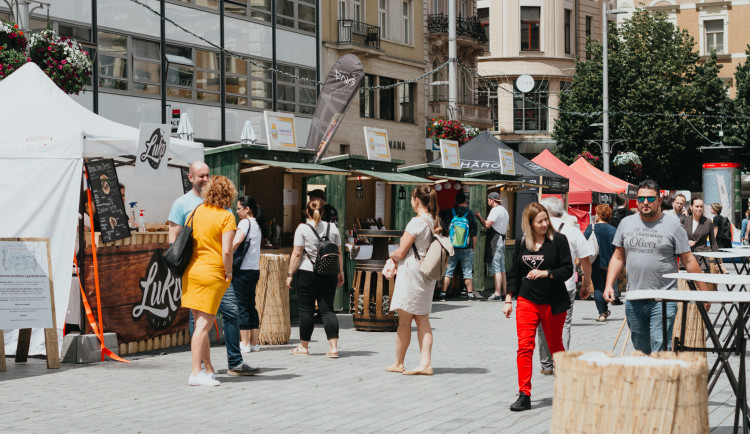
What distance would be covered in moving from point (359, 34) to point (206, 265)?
30163 mm

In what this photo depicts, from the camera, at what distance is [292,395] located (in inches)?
338

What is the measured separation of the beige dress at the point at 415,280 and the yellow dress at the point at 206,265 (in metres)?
1.66

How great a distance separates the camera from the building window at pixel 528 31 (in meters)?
56.6

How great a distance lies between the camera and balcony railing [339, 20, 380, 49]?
37375mm

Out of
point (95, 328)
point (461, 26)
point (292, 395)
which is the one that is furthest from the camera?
point (461, 26)

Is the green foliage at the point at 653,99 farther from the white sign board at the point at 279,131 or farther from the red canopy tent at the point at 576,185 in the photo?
the white sign board at the point at 279,131

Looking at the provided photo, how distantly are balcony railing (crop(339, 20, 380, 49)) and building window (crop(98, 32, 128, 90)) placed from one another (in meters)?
10.4

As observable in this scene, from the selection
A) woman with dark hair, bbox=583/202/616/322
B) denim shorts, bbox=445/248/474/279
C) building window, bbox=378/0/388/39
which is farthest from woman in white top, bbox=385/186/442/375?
building window, bbox=378/0/388/39

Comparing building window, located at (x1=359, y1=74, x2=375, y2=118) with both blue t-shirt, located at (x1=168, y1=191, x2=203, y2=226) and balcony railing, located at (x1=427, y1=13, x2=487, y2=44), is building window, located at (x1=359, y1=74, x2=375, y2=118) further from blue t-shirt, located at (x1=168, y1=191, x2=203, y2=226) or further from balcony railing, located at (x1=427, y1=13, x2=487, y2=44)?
blue t-shirt, located at (x1=168, y1=191, x2=203, y2=226)

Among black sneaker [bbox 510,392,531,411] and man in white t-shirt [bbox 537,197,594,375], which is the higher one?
man in white t-shirt [bbox 537,197,594,375]

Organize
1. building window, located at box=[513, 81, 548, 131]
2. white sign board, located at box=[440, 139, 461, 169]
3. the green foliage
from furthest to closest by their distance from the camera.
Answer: building window, located at box=[513, 81, 548, 131]
the green foliage
white sign board, located at box=[440, 139, 461, 169]

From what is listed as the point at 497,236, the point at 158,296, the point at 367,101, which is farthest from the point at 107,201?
the point at 367,101

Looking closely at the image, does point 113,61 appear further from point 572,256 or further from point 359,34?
point 572,256

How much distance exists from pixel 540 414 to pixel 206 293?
2.82 metres
